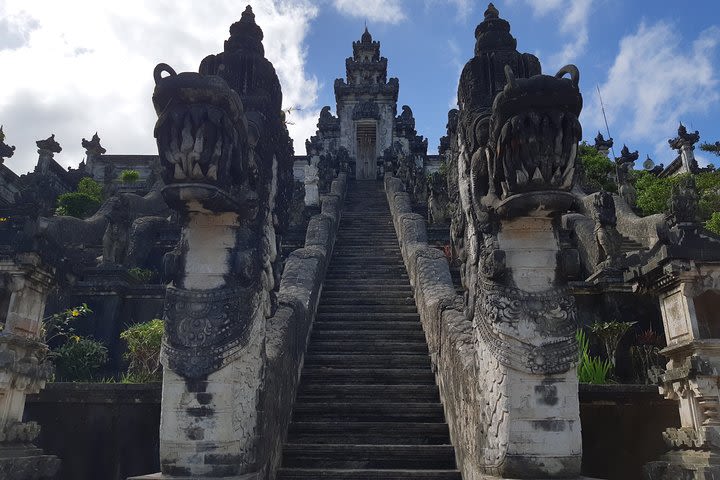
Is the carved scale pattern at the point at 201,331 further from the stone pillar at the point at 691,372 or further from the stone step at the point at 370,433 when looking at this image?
the stone pillar at the point at 691,372

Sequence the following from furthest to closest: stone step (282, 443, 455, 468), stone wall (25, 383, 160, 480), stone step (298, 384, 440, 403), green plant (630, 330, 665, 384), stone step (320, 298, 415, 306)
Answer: stone step (320, 298, 415, 306) → green plant (630, 330, 665, 384) → stone step (298, 384, 440, 403) → stone wall (25, 383, 160, 480) → stone step (282, 443, 455, 468)

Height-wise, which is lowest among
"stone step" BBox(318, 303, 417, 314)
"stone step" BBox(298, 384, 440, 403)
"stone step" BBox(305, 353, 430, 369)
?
"stone step" BBox(298, 384, 440, 403)

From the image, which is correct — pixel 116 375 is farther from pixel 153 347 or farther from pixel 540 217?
pixel 540 217

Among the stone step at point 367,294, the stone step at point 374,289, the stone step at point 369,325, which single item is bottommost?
the stone step at point 369,325

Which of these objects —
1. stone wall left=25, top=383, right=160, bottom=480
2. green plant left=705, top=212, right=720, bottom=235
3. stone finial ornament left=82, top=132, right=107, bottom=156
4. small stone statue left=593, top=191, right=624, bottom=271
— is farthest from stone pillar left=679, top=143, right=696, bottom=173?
stone finial ornament left=82, top=132, right=107, bottom=156

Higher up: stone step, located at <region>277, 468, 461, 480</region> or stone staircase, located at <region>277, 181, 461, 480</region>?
stone staircase, located at <region>277, 181, 461, 480</region>

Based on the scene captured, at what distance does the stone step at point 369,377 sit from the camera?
21.1ft

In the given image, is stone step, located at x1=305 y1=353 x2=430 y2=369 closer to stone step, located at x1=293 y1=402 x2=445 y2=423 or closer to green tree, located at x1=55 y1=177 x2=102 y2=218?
stone step, located at x1=293 y1=402 x2=445 y2=423

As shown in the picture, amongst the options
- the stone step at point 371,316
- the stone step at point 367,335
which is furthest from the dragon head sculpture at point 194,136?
the stone step at point 371,316

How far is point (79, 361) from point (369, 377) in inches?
171

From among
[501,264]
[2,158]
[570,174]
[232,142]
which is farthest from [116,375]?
[2,158]

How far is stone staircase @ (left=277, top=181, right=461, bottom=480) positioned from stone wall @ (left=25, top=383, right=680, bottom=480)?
178cm

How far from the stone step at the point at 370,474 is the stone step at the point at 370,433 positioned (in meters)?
0.54

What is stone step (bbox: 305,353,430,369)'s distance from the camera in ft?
22.0
